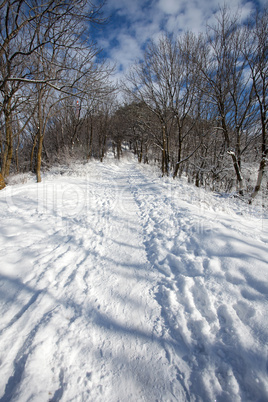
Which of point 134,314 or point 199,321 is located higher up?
point 199,321

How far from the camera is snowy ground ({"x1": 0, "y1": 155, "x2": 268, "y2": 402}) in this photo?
1.28m

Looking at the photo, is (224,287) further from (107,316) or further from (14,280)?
(14,280)

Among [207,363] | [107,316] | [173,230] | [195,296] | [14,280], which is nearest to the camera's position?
[207,363]

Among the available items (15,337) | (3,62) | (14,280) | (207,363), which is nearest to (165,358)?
(207,363)

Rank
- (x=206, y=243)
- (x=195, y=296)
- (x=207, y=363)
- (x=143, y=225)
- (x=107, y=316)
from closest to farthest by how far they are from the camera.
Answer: (x=207, y=363) < (x=107, y=316) < (x=195, y=296) < (x=206, y=243) < (x=143, y=225)

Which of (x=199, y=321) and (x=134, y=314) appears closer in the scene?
(x=199, y=321)

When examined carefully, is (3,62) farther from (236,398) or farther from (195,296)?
(236,398)

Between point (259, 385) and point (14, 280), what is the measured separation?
2921 mm

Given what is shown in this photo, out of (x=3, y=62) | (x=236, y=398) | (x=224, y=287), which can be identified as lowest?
(x=236, y=398)

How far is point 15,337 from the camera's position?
60.8 inches

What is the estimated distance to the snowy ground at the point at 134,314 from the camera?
50.6 inches

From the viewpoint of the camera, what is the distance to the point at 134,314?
190 cm

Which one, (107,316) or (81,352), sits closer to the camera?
(81,352)

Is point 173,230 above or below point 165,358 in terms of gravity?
above
